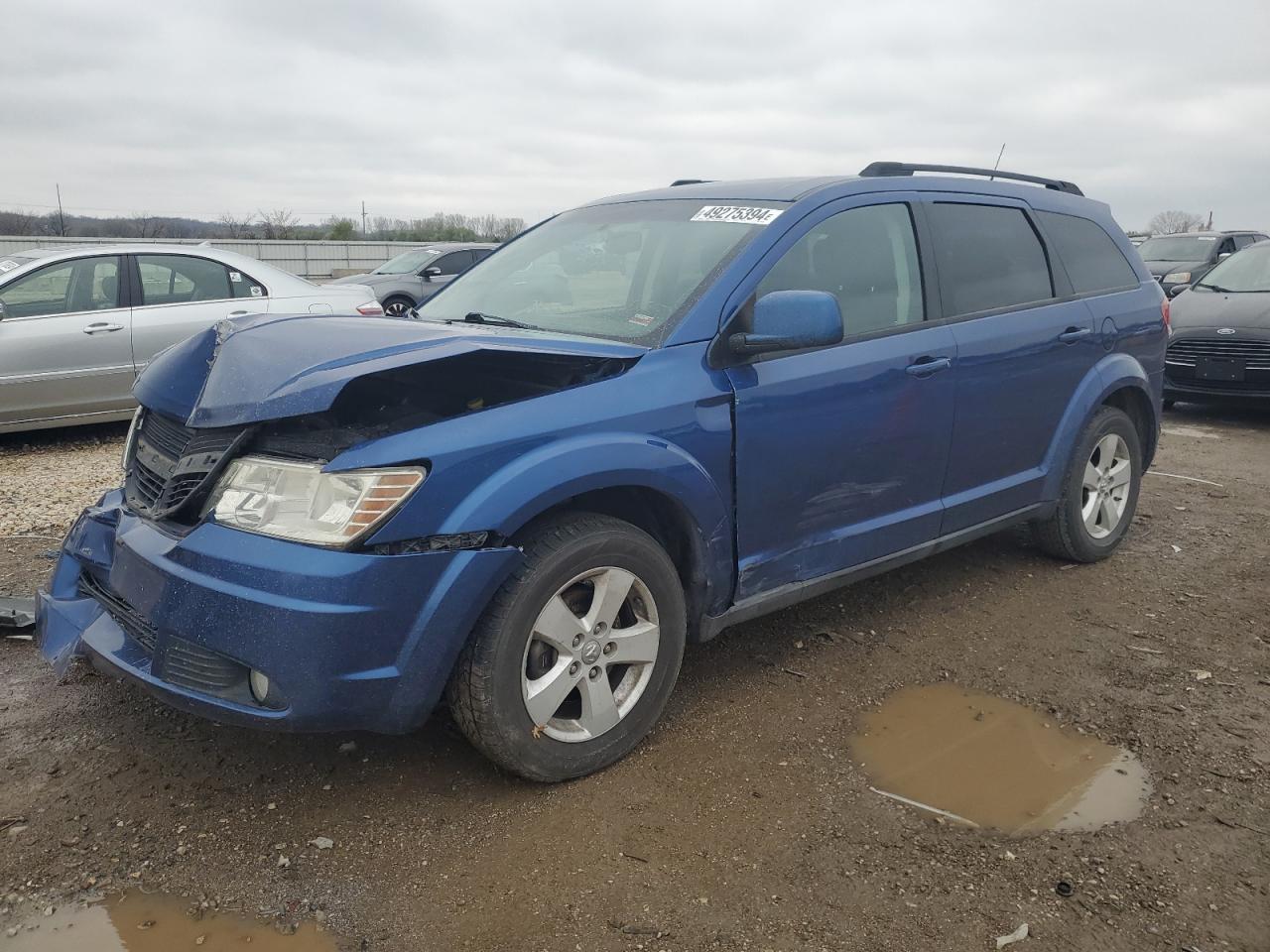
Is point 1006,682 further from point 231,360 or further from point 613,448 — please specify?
point 231,360

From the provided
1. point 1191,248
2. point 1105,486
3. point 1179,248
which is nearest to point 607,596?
point 1105,486

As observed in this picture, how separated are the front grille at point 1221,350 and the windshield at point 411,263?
1111 cm

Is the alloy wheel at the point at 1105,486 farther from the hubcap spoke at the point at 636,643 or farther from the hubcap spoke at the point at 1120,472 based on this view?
the hubcap spoke at the point at 636,643

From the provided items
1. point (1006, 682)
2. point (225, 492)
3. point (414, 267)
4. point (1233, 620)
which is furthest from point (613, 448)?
point (414, 267)

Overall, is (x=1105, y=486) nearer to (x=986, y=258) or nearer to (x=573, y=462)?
(x=986, y=258)

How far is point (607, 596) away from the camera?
2842 mm

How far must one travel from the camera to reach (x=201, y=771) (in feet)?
9.46

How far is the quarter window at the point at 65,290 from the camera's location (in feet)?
23.7

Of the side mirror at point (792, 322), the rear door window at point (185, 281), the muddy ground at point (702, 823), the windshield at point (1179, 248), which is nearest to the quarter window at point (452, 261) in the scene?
the rear door window at point (185, 281)

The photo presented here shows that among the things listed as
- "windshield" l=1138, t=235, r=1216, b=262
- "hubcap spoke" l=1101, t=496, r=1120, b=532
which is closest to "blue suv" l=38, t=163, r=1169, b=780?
"hubcap spoke" l=1101, t=496, r=1120, b=532

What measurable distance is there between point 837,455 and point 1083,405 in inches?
70.0

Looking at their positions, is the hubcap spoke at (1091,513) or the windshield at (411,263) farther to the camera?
the windshield at (411,263)

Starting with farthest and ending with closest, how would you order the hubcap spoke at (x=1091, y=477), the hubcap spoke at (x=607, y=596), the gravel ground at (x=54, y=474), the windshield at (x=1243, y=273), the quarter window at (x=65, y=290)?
the windshield at (x=1243, y=273)
the quarter window at (x=65, y=290)
the gravel ground at (x=54, y=474)
the hubcap spoke at (x=1091, y=477)
the hubcap spoke at (x=607, y=596)

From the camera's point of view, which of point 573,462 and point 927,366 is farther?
point 927,366
